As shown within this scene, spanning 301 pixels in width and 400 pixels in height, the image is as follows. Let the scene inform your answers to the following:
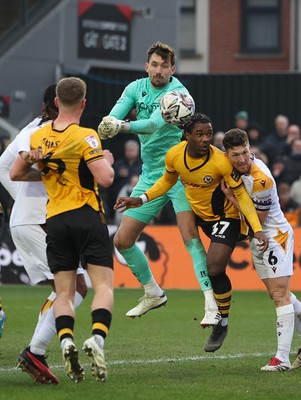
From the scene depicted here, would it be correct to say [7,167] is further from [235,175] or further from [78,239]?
[235,175]

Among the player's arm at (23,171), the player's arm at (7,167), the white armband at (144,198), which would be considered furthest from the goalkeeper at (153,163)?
the player's arm at (23,171)

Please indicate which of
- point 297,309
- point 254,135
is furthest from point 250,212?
point 254,135

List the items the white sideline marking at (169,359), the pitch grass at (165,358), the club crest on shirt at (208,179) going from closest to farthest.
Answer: the pitch grass at (165,358) → the white sideline marking at (169,359) → the club crest on shirt at (208,179)

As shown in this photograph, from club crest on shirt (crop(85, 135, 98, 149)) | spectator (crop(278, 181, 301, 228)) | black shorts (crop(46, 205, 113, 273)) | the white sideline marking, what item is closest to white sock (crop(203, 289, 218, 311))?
the white sideline marking

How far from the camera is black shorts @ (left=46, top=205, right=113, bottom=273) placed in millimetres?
9367


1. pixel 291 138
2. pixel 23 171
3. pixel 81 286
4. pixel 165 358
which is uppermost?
pixel 23 171

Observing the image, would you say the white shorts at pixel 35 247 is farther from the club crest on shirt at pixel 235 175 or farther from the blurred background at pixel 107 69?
the blurred background at pixel 107 69

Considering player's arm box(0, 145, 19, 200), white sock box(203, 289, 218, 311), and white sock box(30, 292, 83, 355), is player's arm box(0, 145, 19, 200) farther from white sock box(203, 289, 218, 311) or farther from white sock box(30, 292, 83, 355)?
white sock box(203, 289, 218, 311)

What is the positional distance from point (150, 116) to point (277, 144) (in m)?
10.7

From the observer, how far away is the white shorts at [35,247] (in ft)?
35.3

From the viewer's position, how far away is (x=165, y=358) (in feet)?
37.7

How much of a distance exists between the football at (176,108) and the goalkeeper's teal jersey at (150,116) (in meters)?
0.24

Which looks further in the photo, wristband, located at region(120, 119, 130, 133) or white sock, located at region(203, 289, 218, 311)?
white sock, located at region(203, 289, 218, 311)

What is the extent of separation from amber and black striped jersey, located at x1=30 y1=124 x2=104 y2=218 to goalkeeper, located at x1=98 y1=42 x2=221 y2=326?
4.74 ft
